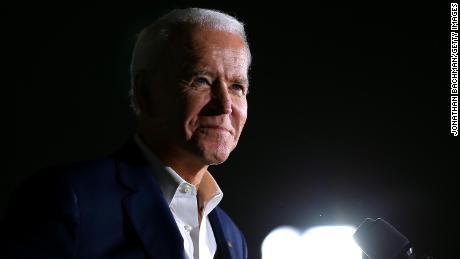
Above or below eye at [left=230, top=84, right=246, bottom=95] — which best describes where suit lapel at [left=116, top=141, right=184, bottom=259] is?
below

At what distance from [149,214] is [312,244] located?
5.26 ft

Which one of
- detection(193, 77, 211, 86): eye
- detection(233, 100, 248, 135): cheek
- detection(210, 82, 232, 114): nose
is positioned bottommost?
detection(233, 100, 248, 135): cheek

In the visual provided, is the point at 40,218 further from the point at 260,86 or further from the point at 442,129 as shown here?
the point at 442,129

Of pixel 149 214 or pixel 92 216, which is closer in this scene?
pixel 92 216

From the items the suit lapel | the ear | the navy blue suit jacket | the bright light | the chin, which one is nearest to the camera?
the navy blue suit jacket

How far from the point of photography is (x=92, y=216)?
1372mm

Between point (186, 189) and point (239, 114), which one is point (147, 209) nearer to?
point (186, 189)

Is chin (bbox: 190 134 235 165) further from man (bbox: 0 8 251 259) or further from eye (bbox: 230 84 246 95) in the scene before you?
eye (bbox: 230 84 246 95)

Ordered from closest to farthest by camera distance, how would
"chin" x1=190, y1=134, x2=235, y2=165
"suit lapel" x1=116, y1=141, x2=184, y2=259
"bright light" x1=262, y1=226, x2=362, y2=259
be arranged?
"suit lapel" x1=116, y1=141, x2=184, y2=259
"chin" x1=190, y1=134, x2=235, y2=165
"bright light" x1=262, y1=226, x2=362, y2=259

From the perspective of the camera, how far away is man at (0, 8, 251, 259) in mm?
1341

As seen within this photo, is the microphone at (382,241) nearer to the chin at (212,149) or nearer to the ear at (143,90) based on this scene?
the chin at (212,149)

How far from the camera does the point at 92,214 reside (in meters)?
1.37

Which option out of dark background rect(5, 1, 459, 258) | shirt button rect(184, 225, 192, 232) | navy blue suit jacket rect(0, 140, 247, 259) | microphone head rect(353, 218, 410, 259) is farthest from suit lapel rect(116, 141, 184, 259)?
dark background rect(5, 1, 459, 258)

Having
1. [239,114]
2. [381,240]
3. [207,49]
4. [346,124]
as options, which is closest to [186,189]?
[239,114]
